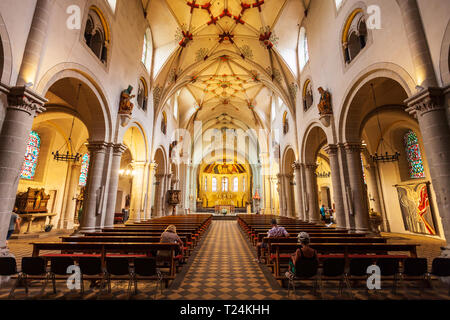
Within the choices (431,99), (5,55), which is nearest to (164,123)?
(5,55)

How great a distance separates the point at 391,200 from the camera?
1282 centimetres

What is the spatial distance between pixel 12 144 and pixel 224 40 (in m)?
15.0

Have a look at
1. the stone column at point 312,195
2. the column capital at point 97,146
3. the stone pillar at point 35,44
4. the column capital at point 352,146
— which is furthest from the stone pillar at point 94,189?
the stone column at point 312,195

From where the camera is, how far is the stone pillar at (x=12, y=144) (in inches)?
173

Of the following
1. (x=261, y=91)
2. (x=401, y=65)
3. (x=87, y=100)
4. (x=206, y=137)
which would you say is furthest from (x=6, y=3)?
(x=206, y=137)

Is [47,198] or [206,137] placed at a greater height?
[206,137]

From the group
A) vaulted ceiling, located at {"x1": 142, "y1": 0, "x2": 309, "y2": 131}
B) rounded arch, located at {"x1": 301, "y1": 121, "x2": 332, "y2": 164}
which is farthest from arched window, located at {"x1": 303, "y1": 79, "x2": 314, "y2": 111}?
rounded arch, located at {"x1": 301, "y1": 121, "x2": 332, "y2": 164}

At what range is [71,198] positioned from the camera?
14.2 m

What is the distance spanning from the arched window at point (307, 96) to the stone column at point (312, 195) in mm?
3668

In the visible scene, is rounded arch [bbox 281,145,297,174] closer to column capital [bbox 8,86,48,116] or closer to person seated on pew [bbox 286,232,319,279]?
person seated on pew [bbox 286,232,319,279]

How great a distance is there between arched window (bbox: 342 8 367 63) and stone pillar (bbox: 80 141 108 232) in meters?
10.8

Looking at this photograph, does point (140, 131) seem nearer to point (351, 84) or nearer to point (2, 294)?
point (2, 294)

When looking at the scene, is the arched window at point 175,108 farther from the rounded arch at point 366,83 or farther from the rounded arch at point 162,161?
the rounded arch at point 366,83
